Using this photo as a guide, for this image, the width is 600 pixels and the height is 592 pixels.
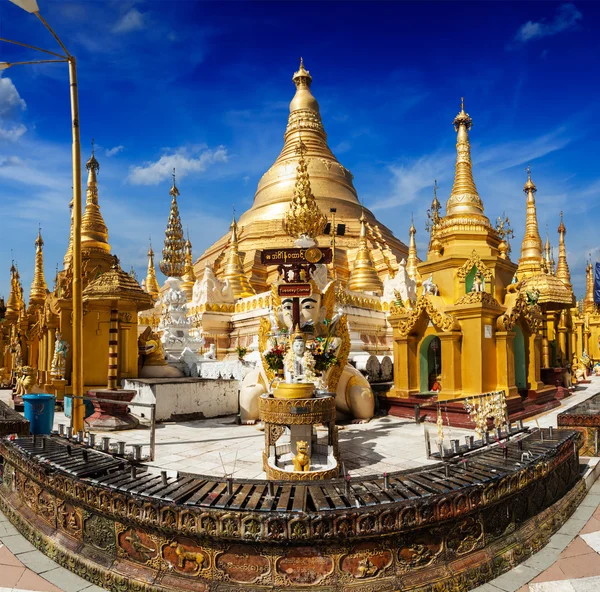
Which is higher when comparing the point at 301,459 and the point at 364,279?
the point at 364,279

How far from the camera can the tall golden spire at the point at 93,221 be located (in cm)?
1964

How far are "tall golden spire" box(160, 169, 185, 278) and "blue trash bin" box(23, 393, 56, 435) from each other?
76.1 ft

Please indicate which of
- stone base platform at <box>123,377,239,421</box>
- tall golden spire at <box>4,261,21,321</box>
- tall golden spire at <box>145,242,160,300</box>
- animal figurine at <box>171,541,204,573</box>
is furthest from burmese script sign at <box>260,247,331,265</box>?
tall golden spire at <box>145,242,160,300</box>

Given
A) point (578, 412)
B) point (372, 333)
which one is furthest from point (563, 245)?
point (578, 412)

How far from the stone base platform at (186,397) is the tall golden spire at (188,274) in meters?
14.7

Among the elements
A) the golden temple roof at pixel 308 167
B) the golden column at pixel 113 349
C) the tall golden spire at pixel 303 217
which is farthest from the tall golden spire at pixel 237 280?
the golden column at pixel 113 349

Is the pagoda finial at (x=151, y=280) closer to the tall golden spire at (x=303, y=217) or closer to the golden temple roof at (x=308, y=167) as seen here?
the golden temple roof at (x=308, y=167)

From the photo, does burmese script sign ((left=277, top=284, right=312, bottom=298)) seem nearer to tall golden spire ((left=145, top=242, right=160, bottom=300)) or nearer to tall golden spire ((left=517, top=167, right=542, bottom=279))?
tall golden spire ((left=517, top=167, right=542, bottom=279))

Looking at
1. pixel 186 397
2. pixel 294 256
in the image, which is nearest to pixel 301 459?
pixel 294 256

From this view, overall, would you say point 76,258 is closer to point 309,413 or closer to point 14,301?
point 309,413

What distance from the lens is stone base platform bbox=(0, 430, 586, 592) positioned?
354 cm

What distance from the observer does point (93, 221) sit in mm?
20250

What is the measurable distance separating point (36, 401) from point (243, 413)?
4097 millimetres

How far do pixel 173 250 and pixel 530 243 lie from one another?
21278mm
